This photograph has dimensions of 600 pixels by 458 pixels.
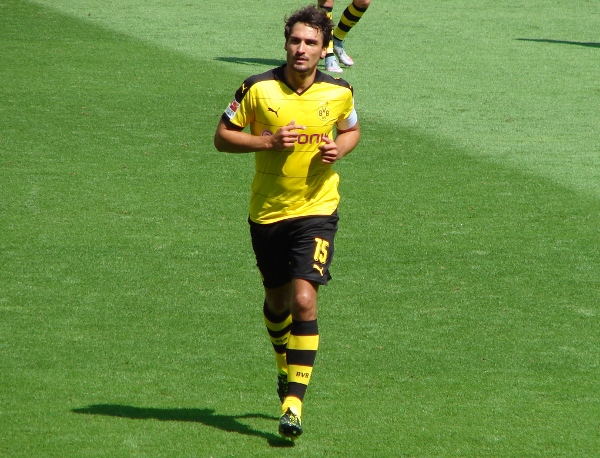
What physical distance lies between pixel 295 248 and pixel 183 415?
112 centimetres

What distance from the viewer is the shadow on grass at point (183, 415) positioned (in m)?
5.48

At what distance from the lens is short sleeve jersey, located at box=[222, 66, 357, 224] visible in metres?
5.48

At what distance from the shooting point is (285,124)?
5461 mm

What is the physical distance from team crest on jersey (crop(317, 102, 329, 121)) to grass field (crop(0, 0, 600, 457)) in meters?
1.62

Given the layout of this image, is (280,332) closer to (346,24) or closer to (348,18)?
(348,18)

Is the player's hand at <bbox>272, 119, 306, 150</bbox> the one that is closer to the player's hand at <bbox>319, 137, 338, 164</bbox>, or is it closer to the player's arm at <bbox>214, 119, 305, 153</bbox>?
A: the player's arm at <bbox>214, 119, 305, 153</bbox>

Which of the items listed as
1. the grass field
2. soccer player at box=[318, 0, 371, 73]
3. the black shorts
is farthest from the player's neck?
soccer player at box=[318, 0, 371, 73]

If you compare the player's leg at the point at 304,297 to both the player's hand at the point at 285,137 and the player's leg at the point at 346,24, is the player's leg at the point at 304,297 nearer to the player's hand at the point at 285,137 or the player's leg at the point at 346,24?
the player's hand at the point at 285,137


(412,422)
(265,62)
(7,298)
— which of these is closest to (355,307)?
(412,422)

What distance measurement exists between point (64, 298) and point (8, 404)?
193 centimetres

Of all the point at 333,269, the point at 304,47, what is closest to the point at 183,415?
the point at 304,47

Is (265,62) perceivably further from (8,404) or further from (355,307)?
(8,404)

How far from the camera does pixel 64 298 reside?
7520 mm

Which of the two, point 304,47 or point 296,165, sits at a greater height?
point 304,47
